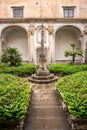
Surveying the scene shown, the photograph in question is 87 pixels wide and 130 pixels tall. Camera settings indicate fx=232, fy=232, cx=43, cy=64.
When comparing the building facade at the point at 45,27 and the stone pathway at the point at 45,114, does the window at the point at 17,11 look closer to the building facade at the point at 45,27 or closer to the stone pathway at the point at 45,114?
the building facade at the point at 45,27

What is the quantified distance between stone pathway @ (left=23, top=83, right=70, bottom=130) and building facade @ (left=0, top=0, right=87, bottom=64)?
11.5 meters

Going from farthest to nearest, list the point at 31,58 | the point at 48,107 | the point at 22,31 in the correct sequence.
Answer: the point at 22,31 → the point at 31,58 → the point at 48,107

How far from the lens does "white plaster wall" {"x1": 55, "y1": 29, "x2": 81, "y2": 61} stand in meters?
25.2

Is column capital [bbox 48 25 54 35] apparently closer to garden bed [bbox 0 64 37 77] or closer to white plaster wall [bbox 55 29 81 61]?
white plaster wall [bbox 55 29 81 61]

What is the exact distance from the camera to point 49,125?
7195 millimetres

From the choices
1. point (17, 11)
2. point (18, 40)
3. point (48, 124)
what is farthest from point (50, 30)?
point (48, 124)

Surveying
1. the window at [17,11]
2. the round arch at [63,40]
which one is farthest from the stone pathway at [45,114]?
the window at [17,11]

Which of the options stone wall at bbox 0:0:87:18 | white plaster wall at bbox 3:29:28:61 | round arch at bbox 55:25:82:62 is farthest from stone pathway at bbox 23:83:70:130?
stone wall at bbox 0:0:87:18

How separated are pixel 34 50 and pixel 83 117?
16617 mm

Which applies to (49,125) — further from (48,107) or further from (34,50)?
(34,50)

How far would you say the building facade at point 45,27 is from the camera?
74.6ft

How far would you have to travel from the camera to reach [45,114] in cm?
838

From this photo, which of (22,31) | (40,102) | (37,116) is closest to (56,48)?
(22,31)

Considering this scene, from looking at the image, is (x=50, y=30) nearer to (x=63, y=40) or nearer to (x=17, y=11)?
(x=63, y=40)
